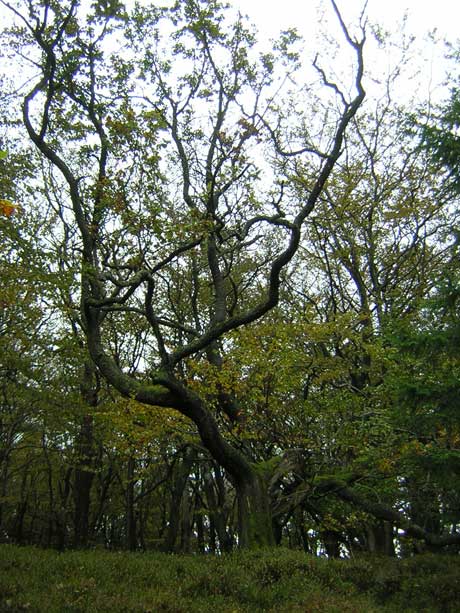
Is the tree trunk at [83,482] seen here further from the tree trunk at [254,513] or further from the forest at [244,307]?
the tree trunk at [254,513]

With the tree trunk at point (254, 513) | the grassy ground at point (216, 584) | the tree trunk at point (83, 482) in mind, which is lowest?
the grassy ground at point (216, 584)

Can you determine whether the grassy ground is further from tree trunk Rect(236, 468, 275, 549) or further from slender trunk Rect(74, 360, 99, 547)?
slender trunk Rect(74, 360, 99, 547)

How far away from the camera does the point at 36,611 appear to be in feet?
21.0

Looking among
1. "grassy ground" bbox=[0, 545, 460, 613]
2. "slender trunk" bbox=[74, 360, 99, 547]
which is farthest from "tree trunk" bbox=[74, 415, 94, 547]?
"grassy ground" bbox=[0, 545, 460, 613]

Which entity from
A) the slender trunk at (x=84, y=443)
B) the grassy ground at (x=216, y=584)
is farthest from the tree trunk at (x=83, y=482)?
the grassy ground at (x=216, y=584)

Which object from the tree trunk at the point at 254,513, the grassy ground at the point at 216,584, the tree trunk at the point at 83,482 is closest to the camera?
the grassy ground at the point at 216,584

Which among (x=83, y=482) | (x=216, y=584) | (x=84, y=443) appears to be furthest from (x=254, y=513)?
(x=83, y=482)

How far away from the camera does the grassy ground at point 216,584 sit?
7109 millimetres

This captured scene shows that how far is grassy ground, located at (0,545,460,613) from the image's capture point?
23.3 feet

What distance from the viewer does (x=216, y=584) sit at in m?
8.43

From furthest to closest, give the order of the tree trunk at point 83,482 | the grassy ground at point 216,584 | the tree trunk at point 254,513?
the tree trunk at point 83,482, the tree trunk at point 254,513, the grassy ground at point 216,584

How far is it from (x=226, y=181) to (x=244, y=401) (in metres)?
6.72

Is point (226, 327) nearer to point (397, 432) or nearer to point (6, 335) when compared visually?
point (397, 432)

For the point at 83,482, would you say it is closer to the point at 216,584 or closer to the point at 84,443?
the point at 84,443
